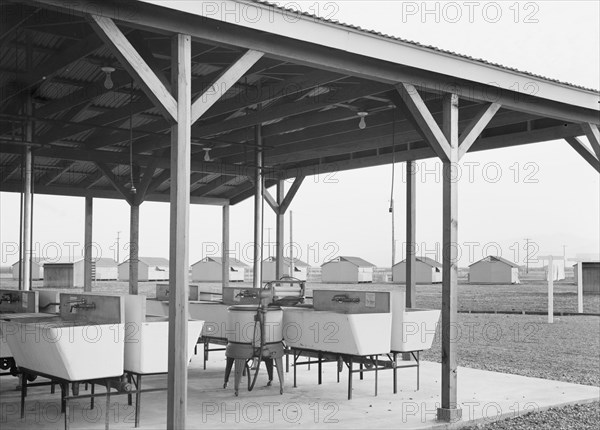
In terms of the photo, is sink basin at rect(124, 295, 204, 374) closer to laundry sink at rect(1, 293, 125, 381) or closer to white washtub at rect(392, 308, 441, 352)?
laundry sink at rect(1, 293, 125, 381)

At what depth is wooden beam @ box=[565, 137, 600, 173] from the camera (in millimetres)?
8977

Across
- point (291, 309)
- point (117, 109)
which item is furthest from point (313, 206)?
point (291, 309)

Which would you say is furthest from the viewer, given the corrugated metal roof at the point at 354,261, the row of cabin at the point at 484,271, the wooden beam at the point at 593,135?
the corrugated metal roof at the point at 354,261

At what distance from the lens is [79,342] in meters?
5.42

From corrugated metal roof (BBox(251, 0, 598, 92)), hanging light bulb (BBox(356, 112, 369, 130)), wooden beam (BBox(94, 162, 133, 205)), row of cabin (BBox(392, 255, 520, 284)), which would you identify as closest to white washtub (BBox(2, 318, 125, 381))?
corrugated metal roof (BBox(251, 0, 598, 92))

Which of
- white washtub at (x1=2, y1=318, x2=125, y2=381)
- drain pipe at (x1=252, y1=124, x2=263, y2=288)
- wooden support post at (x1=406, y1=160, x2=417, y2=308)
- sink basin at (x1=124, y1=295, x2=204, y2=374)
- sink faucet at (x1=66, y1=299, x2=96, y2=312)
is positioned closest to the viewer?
white washtub at (x1=2, y1=318, x2=125, y2=381)

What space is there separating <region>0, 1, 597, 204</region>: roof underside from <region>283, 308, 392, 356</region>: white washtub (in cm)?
183

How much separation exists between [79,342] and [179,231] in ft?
3.70

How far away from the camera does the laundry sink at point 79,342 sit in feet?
17.6

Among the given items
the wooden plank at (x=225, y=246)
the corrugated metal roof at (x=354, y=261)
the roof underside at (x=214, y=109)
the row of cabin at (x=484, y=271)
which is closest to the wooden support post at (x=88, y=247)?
the roof underside at (x=214, y=109)

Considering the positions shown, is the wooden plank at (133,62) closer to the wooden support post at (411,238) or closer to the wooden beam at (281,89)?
the wooden beam at (281,89)

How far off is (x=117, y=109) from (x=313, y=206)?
18612 millimetres

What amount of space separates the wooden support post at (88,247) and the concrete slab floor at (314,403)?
5268mm

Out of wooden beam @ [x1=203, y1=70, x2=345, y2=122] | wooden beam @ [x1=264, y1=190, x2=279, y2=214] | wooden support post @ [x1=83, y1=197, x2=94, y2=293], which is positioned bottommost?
wooden support post @ [x1=83, y1=197, x2=94, y2=293]
